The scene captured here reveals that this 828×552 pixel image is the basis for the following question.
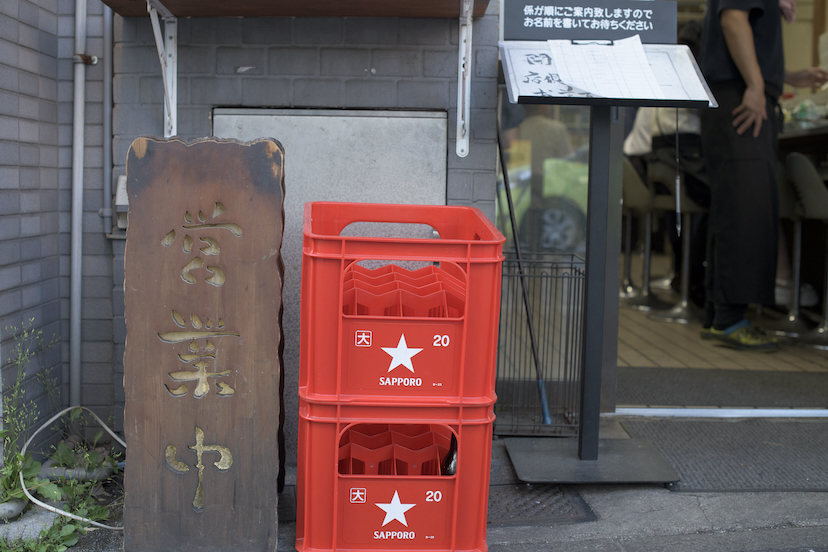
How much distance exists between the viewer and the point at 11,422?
2.75 metres

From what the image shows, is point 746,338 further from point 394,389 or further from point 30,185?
point 30,185

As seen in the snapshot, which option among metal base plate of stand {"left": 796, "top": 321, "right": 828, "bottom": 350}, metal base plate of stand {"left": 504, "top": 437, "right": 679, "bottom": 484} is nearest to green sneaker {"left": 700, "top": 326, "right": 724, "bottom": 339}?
metal base plate of stand {"left": 796, "top": 321, "right": 828, "bottom": 350}

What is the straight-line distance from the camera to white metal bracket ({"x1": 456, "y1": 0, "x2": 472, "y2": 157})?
294 cm

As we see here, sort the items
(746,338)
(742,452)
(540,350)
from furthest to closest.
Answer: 1. (746,338)
2. (540,350)
3. (742,452)

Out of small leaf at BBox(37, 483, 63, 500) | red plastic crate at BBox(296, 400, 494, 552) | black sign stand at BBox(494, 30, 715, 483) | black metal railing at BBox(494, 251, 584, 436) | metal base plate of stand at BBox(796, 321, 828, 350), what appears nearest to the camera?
red plastic crate at BBox(296, 400, 494, 552)

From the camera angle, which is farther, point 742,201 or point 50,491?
point 742,201

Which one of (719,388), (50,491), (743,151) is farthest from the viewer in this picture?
(743,151)

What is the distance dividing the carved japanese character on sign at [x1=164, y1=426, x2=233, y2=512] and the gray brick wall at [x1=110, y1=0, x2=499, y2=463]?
54.9 inches

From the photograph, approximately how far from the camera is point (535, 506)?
289cm

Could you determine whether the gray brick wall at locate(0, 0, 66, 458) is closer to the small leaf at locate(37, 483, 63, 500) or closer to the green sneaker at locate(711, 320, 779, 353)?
the small leaf at locate(37, 483, 63, 500)

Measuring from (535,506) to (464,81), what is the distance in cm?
177

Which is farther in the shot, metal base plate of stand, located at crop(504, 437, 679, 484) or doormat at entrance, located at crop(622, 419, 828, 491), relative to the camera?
doormat at entrance, located at crop(622, 419, 828, 491)

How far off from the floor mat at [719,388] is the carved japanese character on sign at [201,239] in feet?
8.29

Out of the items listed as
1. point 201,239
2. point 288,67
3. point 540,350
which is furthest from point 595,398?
point 288,67
